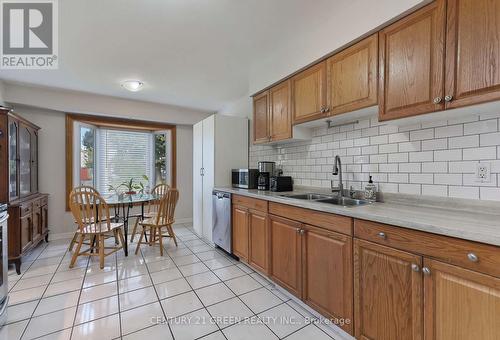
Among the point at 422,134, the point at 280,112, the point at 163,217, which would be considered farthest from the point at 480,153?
the point at 163,217

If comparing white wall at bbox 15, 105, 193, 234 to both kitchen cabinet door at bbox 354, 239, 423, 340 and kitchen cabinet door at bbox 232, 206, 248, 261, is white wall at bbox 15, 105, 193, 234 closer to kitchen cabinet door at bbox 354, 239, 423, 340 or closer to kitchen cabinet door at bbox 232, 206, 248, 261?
kitchen cabinet door at bbox 232, 206, 248, 261

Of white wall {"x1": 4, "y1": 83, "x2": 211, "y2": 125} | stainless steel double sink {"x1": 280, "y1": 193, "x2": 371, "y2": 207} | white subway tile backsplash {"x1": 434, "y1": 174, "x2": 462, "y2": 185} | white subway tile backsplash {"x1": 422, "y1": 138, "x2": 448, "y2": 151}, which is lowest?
stainless steel double sink {"x1": 280, "y1": 193, "x2": 371, "y2": 207}

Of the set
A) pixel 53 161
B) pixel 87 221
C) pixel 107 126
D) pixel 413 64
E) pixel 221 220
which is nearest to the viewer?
pixel 413 64

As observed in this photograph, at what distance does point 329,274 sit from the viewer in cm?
159

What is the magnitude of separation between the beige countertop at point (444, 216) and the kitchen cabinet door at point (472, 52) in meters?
0.63

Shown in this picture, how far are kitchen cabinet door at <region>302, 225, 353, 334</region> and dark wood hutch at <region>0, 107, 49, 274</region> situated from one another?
3.19 metres

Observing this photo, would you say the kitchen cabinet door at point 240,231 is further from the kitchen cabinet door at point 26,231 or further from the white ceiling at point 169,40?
the kitchen cabinet door at point 26,231

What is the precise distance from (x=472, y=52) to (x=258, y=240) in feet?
7.05

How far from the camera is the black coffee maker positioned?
290 centimetres

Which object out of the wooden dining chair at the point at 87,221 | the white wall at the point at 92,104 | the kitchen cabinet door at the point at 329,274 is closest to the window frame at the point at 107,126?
the white wall at the point at 92,104

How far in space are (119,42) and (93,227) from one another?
217 cm

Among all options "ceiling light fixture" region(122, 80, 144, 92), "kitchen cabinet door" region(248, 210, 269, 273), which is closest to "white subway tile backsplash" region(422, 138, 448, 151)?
"kitchen cabinet door" region(248, 210, 269, 273)

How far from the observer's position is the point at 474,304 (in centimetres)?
96

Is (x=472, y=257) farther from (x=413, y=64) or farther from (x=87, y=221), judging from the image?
(x=87, y=221)
